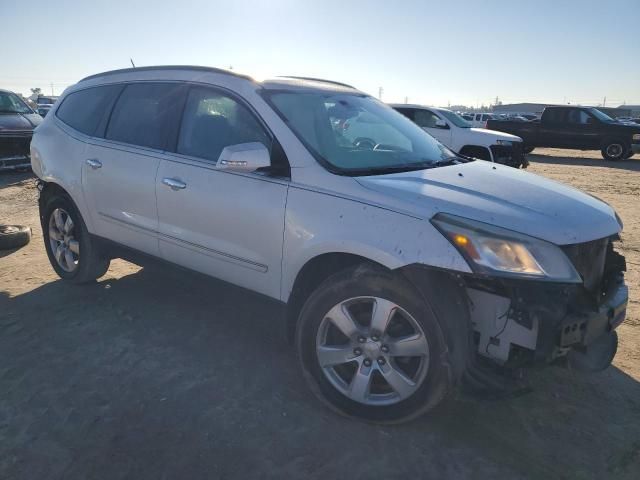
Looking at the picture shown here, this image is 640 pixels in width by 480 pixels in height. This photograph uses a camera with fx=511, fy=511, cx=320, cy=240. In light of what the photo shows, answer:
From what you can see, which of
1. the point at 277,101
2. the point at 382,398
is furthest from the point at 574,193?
the point at 277,101

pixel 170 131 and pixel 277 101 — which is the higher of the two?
pixel 277 101

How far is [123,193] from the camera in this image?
3807 millimetres

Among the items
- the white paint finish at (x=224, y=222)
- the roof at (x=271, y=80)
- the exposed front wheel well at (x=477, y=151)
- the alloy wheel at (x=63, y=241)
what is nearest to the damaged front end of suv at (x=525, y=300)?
the white paint finish at (x=224, y=222)

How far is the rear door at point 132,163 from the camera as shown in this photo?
11.9 feet

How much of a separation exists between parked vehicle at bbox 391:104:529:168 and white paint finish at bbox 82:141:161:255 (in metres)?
8.31

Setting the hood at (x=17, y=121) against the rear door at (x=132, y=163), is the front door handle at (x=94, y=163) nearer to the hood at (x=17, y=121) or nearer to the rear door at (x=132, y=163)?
the rear door at (x=132, y=163)

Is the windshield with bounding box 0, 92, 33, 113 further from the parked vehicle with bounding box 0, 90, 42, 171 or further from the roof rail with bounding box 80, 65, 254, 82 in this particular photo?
the roof rail with bounding box 80, 65, 254, 82

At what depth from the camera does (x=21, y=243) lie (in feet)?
A: 19.1

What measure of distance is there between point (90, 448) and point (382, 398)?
4.86 feet

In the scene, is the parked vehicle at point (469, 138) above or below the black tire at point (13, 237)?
above

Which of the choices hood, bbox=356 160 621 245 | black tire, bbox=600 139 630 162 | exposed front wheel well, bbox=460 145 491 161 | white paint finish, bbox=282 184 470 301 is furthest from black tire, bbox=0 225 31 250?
black tire, bbox=600 139 630 162

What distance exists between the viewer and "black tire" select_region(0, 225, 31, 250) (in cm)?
566

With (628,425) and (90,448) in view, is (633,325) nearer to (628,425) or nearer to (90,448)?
(628,425)

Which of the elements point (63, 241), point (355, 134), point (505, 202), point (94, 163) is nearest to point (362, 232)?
point (505, 202)
